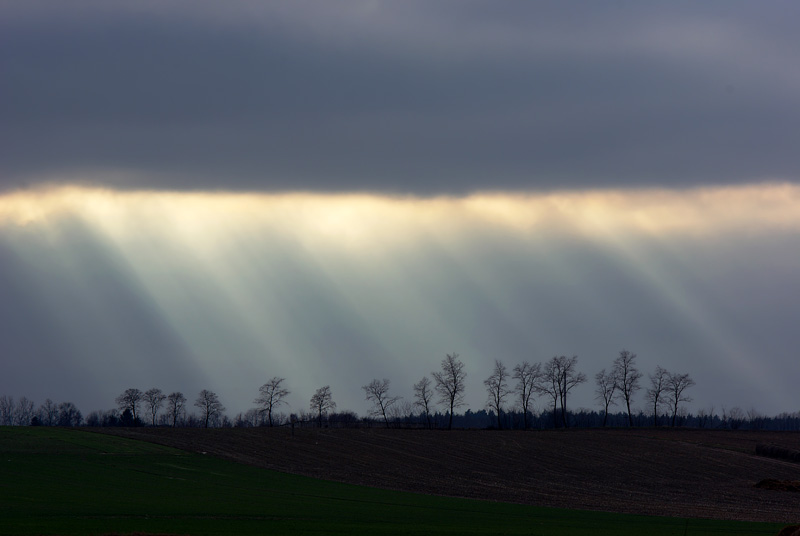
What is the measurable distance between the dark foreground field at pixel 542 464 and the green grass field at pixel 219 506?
22.2 feet

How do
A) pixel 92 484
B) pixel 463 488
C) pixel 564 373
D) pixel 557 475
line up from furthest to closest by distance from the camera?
pixel 564 373, pixel 557 475, pixel 463 488, pixel 92 484

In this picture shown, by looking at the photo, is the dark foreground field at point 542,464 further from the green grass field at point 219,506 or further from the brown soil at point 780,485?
the green grass field at point 219,506

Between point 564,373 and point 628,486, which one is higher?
point 564,373

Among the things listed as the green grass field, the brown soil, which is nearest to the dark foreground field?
the brown soil

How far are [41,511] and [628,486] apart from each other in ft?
183

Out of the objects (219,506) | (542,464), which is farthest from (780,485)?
(219,506)

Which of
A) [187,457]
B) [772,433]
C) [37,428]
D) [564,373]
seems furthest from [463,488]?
[564,373]

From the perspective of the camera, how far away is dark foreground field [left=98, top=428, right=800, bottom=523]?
223ft

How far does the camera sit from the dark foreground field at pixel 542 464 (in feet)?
223

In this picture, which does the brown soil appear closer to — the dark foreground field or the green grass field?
the dark foreground field

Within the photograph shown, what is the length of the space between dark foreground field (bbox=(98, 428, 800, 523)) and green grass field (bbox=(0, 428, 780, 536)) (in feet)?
22.2

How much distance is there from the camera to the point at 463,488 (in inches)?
2832

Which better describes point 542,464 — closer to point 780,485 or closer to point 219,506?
point 780,485

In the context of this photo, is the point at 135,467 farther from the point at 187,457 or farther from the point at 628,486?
the point at 628,486
